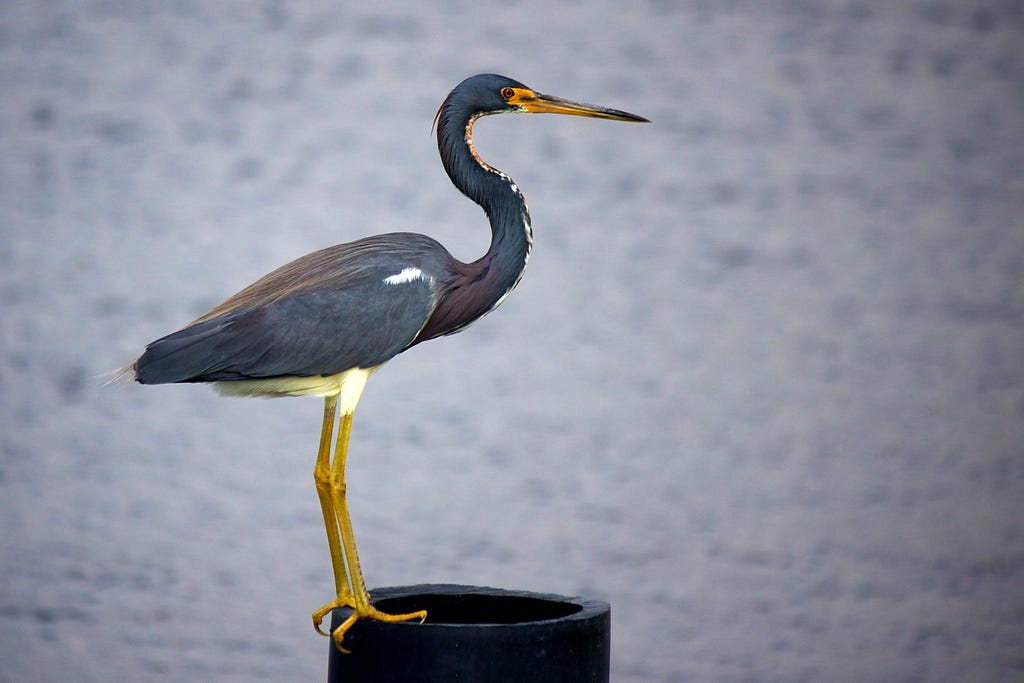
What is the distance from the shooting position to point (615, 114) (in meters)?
1.79

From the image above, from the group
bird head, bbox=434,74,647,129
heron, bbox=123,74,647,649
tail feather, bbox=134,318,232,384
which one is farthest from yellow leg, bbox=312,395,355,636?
bird head, bbox=434,74,647,129

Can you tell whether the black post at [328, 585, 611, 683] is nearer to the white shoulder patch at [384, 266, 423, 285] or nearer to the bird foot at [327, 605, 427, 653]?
the bird foot at [327, 605, 427, 653]

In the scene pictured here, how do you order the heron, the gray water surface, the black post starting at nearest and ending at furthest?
the black post < the heron < the gray water surface

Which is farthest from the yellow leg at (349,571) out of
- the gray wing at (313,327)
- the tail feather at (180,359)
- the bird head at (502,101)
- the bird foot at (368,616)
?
the bird head at (502,101)

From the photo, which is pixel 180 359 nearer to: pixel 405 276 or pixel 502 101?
pixel 405 276

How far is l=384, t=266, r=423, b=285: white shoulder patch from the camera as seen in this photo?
1.68 m

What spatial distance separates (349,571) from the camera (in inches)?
62.8

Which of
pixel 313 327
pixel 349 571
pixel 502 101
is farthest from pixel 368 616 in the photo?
pixel 502 101

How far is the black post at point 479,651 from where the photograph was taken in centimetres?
142

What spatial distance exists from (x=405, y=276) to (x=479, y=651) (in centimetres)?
55

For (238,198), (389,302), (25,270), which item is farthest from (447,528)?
(389,302)

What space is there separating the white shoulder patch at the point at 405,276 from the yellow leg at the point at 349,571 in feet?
0.65

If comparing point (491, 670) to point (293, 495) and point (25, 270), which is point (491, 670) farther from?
point (25, 270)

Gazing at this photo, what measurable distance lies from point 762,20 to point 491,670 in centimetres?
239
